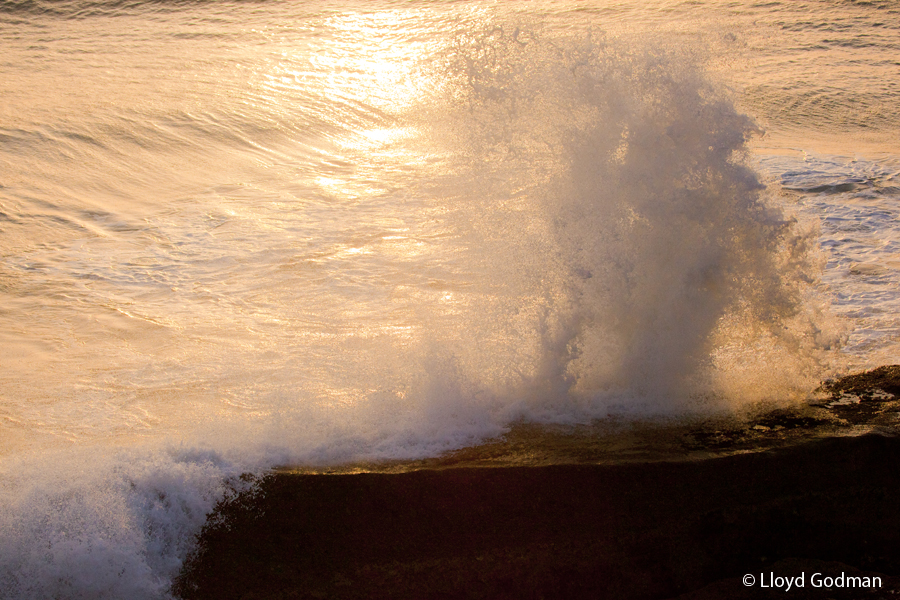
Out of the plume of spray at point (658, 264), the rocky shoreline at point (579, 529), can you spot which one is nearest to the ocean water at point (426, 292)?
the plume of spray at point (658, 264)

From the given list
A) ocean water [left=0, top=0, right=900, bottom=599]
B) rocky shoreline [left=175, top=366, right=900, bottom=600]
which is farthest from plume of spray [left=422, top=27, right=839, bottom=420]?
rocky shoreline [left=175, top=366, right=900, bottom=600]

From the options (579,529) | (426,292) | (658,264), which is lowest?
(579,529)

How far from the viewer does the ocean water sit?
10.9ft

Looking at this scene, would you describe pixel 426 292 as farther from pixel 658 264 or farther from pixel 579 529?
pixel 579 529

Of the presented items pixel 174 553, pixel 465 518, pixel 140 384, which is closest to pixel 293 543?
pixel 174 553

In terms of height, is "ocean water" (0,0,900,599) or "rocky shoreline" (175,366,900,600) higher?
"ocean water" (0,0,900,599)

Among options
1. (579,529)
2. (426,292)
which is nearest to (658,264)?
(579,529)

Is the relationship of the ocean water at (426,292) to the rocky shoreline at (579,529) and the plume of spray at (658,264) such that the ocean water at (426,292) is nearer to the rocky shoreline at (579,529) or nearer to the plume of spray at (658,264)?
the plume of spray at (658,264)

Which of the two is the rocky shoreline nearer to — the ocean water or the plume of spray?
the ocean water

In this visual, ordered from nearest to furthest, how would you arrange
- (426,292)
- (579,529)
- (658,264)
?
(579,529) → (658,264) → (426,292)

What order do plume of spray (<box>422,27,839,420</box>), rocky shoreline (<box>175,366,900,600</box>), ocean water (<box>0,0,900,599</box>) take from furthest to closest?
plume of spray (<box>422,27,839,420</box>) → ocean water (<box>0,0,900,599</box>) → rocky shoreline (<box>175,366,900,600</box>)

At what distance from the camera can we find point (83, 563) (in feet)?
9.43

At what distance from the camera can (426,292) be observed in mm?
5367

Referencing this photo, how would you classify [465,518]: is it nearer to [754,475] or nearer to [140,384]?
[754,475]
